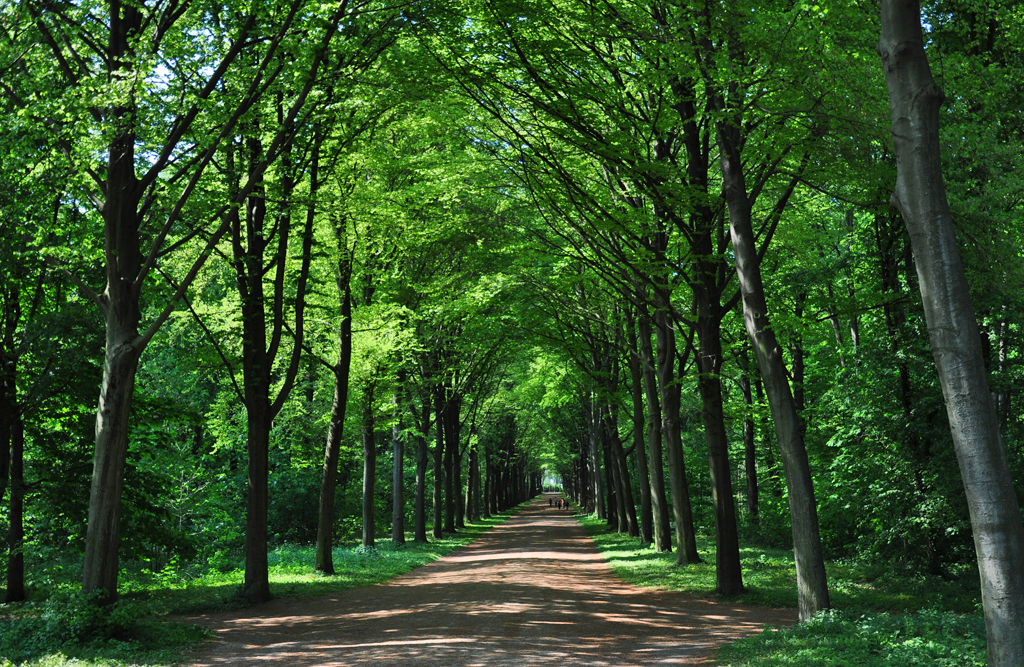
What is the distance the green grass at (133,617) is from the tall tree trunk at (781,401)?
8.02m

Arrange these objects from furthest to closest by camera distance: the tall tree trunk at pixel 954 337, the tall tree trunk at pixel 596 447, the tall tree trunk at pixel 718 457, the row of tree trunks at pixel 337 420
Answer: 1. the tall tree trunk at pixel 596 447
2. the row of tree trunks at pixel 337 420
3. the tall tree trunk at pixel 718 457
4. the tall tree trunk at pixel 954 337

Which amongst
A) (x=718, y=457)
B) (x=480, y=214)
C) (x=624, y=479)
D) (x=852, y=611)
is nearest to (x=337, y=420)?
(x=480, y=214)

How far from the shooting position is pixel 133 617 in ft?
30.4

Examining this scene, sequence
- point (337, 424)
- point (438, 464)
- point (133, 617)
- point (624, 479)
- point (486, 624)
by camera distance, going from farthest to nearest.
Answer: point (438, 464) < point (624, 479) < point (337, 424) < point (486, 624) < point (133, 617)

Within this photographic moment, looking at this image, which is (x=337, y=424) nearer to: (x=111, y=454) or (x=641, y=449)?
(x=111, y=454)

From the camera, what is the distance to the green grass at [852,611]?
7.05m

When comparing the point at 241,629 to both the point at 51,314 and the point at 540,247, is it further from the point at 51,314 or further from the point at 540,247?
the point at 540,247

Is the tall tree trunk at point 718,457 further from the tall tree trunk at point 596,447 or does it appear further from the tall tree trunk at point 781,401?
the tall tree trunk at point 596,447

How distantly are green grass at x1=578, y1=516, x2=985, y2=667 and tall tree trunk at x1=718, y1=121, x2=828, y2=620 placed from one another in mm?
608

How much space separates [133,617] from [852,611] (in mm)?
9190

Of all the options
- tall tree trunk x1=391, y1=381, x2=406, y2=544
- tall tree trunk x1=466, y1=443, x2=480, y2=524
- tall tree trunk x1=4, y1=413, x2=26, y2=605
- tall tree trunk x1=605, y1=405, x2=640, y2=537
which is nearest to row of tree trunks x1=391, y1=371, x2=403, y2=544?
tall tree trunk x1=391, y1=381, x2=406, y2=544

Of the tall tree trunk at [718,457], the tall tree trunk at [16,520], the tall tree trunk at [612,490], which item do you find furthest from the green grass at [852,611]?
the tall tree trunk at [16,520]

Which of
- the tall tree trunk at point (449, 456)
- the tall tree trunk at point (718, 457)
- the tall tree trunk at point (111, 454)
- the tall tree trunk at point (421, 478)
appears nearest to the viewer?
the tall tree trunk at point (111, 454)

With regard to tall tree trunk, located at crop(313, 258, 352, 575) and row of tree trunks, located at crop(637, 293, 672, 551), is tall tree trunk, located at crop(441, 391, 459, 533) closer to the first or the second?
row of tree trunks, located at crop(637, 293, 672, 551)
